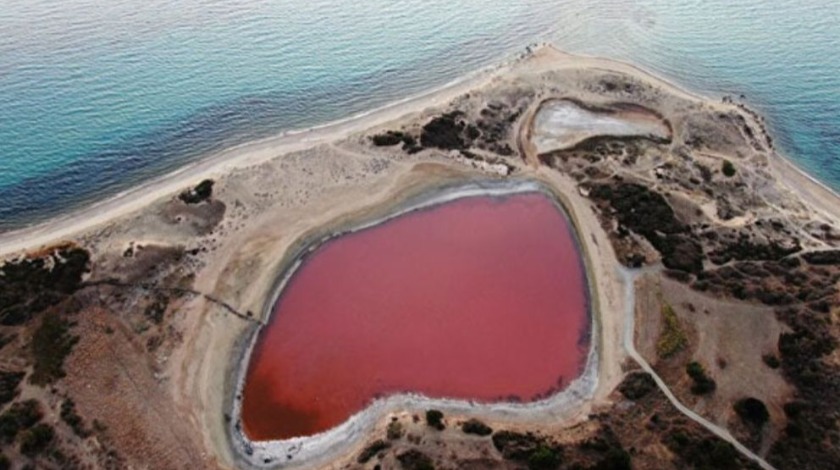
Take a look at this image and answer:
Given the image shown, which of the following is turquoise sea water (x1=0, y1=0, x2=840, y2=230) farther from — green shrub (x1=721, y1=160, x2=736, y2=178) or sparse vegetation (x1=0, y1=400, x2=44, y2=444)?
sparse vegetation (x1=0, y1=400, x2=44, y2=444)

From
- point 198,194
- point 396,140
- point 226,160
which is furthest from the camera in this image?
point 396,140

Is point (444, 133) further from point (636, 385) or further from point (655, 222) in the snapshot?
point (636, 385)

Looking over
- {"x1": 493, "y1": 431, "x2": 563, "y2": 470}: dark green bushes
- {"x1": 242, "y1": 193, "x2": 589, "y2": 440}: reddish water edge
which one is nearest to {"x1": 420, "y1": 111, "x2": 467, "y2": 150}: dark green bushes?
{"x1": 242, "y1": 193, "x2": 589, "y2": 440}: reddish water edge

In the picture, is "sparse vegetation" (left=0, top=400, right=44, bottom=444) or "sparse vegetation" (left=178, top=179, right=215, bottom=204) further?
"sparse vegetation" (left=178, top=179, right=215, bottom=204)

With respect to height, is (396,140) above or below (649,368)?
above

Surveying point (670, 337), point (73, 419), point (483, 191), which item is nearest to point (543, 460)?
point (670, 337)

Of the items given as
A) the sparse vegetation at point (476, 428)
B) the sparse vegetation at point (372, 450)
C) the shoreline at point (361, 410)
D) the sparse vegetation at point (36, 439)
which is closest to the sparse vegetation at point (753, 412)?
the shoreline at point (361, 410)

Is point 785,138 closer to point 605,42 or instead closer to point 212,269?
point 605,42
